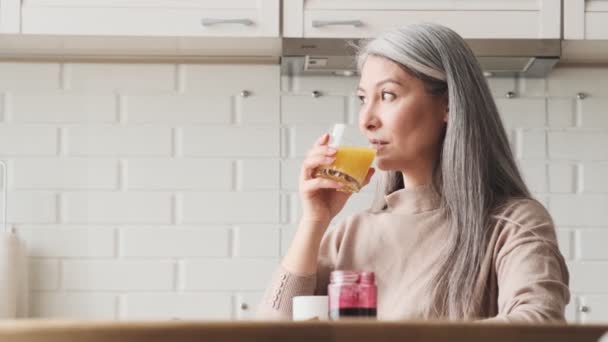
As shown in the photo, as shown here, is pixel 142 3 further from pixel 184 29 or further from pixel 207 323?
pixel 207 323

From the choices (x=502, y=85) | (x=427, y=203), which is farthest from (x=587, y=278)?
(x=427, y=203)

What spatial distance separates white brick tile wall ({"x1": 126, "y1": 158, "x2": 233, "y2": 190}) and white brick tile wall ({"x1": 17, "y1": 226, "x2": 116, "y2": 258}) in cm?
16

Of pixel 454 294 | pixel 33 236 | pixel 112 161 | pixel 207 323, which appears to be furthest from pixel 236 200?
pixel 207 323

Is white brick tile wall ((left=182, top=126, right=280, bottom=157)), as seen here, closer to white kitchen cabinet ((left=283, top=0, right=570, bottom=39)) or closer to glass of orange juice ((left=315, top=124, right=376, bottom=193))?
white kitchen cabinet ((left=283, top=0, right=570, bottom=39))

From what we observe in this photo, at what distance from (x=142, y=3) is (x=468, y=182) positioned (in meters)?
1.23

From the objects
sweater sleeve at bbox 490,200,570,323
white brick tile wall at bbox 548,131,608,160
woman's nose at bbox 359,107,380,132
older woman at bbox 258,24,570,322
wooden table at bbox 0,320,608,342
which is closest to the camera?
wooden table at bbox 0,320,608,342

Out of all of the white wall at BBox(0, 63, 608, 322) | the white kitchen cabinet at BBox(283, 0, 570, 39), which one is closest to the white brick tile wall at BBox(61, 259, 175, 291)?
the white wall at BBox(0, 63, 608, 322)

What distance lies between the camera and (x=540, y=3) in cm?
278

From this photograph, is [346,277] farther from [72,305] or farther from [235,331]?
[72,305]

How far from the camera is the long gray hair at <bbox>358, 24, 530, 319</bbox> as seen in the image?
5.90ft

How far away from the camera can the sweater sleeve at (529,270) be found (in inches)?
64.0

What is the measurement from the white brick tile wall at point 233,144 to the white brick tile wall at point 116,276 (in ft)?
1.08

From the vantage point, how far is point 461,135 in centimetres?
183

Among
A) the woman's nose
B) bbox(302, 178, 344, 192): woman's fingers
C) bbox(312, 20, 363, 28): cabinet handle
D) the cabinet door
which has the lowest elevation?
the cabinet door
